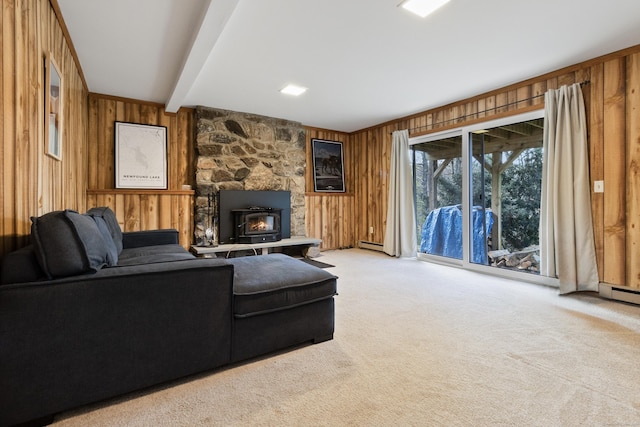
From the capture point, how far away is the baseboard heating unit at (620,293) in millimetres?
2758

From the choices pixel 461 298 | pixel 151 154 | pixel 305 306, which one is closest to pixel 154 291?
pixel 305 306

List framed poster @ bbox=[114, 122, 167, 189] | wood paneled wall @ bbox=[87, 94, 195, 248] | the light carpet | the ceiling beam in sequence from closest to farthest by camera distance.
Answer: the light carpet
the ceiling beam
wood paneled wall @ bbox=[87, 94, 195, 248]
framed poster @ bbox=[114, 122, 167, 189]

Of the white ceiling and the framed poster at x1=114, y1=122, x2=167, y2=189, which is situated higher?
the white ceiling

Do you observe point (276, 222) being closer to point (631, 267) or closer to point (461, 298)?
point (461, 298)

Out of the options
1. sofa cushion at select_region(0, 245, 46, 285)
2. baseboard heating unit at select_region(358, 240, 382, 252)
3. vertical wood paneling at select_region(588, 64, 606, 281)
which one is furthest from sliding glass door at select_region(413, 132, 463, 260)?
sofa cushion at select_region(0, 245, 46, 285)

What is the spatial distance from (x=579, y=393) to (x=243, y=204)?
431cm

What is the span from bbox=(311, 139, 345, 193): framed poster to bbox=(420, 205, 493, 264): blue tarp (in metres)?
2.02

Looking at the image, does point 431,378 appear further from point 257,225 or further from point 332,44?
point 257,225

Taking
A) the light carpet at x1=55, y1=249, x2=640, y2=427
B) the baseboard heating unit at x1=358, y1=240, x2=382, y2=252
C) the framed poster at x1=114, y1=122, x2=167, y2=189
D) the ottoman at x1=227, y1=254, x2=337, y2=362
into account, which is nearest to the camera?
the light carpet at x1=55, y1=249, x2=640, y2=427

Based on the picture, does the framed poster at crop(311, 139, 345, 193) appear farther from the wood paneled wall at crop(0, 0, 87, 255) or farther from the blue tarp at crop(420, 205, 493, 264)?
the wood paneled wall at crop(0, 0, 87, 255)

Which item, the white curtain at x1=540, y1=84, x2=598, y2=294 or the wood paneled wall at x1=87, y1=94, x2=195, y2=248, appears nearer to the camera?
the white curtain at x1=540, y1=84, x2=598, y2=294

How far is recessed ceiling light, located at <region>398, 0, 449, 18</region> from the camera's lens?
210 cm

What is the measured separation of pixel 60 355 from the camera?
49.2 inches

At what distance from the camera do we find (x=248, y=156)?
4.87 m
